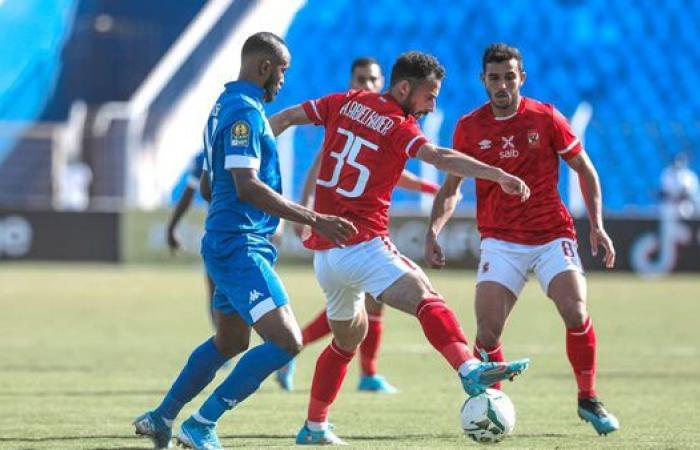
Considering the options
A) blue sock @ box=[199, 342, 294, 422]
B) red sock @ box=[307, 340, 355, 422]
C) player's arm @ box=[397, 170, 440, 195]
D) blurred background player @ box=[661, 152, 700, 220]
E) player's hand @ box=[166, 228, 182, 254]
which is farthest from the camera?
blurred background player @ box=[661, 152, 700, 220]

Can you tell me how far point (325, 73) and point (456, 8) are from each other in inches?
166

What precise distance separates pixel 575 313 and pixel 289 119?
2.04 meters

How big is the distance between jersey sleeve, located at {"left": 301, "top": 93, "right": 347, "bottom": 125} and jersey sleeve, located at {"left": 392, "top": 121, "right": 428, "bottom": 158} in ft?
1.68

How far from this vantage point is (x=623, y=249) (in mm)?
26609

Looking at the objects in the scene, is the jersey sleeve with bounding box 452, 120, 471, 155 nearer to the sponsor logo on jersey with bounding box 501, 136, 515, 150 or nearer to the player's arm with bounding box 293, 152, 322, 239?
the sponsor logo on jersey with bounding box 501, 136, 515, 150

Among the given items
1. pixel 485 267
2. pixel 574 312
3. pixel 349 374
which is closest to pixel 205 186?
pixel 485 267

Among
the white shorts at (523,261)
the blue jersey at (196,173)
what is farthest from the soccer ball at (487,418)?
the blue jersey at (196,173)

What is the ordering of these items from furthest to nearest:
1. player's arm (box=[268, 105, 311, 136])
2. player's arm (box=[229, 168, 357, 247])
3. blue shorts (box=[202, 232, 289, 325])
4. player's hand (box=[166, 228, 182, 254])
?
player's hand (box=[166, 228, 182, 254]) < player's arm (box=[268, 105, 311, 136]) < blue shorts (box=[202, 232, 289, 325]) < player's arm (box=[229, 168, 357, 247])

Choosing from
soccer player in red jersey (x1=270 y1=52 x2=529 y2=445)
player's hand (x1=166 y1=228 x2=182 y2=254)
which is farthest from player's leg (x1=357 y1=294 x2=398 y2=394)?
soccer player in red jersey (x1=270 y1=52 x2=529 y2=445)

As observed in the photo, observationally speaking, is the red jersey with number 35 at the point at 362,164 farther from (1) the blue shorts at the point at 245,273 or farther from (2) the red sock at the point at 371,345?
(2) the red sock at the point at 371,345

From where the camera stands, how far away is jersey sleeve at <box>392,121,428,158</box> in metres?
7.43

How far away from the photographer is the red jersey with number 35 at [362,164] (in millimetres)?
7629

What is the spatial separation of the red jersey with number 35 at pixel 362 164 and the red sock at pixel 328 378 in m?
0.66

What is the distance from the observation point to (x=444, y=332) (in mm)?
7312
